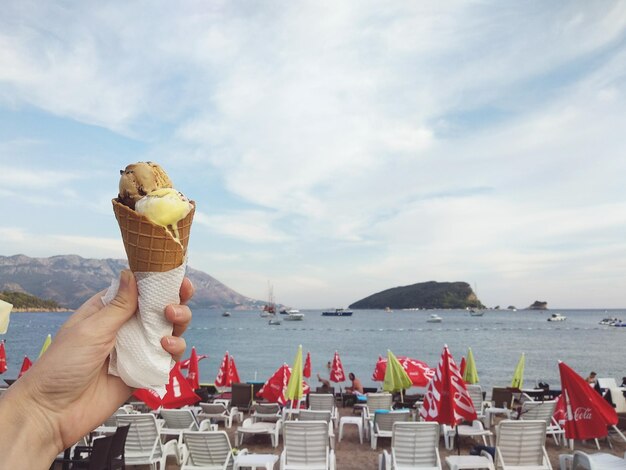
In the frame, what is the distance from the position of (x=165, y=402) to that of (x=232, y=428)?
396 centimetres

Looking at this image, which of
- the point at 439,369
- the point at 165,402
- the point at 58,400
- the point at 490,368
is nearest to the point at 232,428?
the point at 165,402

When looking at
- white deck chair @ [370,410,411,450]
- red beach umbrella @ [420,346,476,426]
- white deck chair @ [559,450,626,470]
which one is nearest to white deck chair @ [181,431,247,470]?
red beach umbrella @ [420,346,476,426]

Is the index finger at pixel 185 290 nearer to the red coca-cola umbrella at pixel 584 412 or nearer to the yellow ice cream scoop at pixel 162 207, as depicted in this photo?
the yellow ice cream scoop at pixel 162 207

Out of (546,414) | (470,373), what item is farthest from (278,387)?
(470,373)

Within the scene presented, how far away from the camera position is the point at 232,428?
12.7m

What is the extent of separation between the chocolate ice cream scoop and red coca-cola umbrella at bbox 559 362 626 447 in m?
7.59

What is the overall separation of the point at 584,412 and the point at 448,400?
6.75 feet

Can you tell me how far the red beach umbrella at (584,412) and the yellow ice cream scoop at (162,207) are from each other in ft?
24.6

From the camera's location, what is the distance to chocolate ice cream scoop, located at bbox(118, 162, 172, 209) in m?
2.09

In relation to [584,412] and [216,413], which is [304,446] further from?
[216,413]

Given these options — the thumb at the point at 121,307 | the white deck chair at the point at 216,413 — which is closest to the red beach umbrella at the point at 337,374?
the white deck chair at the point at 216,413

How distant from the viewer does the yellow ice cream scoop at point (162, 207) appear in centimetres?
203

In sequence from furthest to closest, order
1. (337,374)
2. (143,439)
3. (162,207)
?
1. (337,374)
2. (143,439)
3. (162,207)

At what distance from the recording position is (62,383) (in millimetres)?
2143
